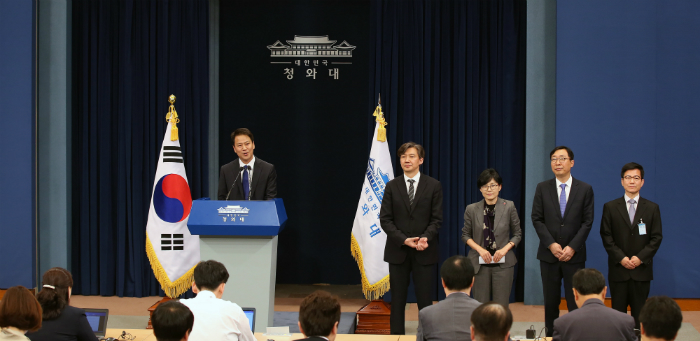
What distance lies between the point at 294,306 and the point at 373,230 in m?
1.11

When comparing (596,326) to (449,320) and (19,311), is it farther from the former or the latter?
(19,311)

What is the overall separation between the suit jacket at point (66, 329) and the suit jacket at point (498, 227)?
2.57 meters

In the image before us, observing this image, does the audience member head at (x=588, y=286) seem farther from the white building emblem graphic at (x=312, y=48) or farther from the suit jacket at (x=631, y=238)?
the white building emblem graphic at (x=312, y=48)

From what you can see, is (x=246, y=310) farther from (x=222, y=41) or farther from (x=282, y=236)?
(x=222, y=41)

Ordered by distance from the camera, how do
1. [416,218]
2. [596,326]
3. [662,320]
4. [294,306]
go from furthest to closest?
[294,306] → [416,218] → [596,326] → [662,320]

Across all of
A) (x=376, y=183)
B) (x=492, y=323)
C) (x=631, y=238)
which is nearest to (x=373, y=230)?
(x=376, y=183)

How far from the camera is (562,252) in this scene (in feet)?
13.9

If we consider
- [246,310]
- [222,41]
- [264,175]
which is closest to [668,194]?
[264,175]

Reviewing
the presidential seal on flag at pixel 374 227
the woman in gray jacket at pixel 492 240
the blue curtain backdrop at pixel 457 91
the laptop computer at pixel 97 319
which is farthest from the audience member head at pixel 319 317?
the blue curtain backdrop at pixel 457 91

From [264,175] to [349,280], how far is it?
2367mm

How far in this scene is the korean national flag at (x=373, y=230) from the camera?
17.0 ft

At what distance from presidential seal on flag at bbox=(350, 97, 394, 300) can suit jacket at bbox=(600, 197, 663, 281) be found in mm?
1783

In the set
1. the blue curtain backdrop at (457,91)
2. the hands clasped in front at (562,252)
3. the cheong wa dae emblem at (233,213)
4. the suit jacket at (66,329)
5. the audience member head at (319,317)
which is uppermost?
the blue curtain backdrop at (457,91)

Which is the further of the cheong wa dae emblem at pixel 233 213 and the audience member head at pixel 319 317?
the cheong wa dae emblem at pixel 233 213
